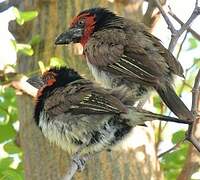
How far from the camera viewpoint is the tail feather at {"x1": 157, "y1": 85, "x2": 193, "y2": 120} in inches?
217

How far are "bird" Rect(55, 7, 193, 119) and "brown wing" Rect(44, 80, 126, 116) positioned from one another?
21cm

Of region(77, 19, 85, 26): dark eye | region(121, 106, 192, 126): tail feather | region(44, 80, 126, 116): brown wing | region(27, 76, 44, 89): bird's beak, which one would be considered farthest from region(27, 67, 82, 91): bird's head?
region(121, 106, 192, 126): tail feather

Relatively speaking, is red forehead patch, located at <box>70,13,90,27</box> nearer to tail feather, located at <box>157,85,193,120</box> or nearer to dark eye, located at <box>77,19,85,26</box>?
dark eye, located at <box>77,19,85,26</box>

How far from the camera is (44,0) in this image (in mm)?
7539

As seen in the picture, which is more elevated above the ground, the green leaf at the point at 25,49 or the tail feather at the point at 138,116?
the tail feather at the point at 138,116

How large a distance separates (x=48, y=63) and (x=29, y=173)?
89 centimetres

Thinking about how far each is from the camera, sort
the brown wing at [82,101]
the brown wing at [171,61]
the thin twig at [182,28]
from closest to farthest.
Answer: the brown wing at [82,101], the thin twig at [182,28], the brown wing at [171,61]

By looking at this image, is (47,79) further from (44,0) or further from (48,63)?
(44,0)

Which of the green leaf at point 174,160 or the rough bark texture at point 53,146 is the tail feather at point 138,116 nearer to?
the rough bark texture at point 53,146

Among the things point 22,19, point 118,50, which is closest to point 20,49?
point 22,19

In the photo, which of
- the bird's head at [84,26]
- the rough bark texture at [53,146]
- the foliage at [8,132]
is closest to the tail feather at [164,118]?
the rough bark texture at [53,146]

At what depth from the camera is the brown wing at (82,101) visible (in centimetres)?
568

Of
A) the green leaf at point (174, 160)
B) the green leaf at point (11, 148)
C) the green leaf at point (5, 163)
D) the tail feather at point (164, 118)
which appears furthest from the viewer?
the green leaf at point (174, 160)

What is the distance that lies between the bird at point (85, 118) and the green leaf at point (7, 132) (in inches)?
46.8
